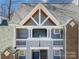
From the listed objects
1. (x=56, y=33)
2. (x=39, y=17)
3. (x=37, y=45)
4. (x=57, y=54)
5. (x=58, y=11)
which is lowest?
(x=57, y=54)

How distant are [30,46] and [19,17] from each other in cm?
162

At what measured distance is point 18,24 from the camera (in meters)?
11.4

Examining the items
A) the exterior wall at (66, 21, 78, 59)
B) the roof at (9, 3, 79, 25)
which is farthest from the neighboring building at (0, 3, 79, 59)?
the roof at (9, 3, 79, 25)

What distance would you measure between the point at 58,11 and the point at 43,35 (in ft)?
5.03

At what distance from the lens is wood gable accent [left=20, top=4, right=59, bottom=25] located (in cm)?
1129

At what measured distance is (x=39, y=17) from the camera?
11.4 metres

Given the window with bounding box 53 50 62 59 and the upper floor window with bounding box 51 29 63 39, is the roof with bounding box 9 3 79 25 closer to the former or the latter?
the upper floor window with bounding box 51 29 63 39

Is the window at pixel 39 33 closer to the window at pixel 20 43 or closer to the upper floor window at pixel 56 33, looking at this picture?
the upper floor window at pixel 56 33

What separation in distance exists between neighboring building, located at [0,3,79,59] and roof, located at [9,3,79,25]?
13cm

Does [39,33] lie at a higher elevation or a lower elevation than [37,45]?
higher

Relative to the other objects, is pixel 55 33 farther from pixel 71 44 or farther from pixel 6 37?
pixel 6 37

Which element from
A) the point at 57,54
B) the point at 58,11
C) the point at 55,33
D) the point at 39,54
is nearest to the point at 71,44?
the point at 57,54

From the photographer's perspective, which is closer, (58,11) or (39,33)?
(39,33)

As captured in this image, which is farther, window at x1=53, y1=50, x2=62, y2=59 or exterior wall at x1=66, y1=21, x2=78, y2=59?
window at x1=53, y1=50, x2=62, y2=59
